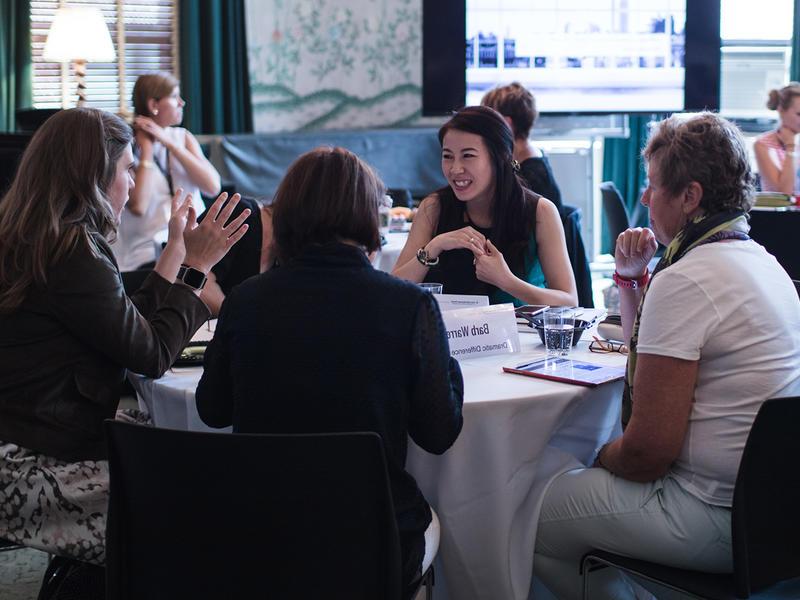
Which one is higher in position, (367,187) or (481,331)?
(367,187)

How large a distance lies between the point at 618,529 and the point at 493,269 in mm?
1059

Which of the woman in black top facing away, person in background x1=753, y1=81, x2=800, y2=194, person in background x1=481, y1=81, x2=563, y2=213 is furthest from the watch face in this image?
person in background x1=753, y1=81, x2=800, y2=194

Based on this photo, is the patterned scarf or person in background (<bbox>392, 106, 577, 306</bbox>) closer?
the patterned scarf

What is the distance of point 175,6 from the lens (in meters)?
6.72

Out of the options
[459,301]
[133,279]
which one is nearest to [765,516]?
[459,301]

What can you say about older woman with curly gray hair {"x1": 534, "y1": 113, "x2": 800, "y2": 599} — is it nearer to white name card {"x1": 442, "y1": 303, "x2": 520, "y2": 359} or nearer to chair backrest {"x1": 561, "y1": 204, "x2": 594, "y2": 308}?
white name card {"x1": 442, "y1": 303, "x2": 520, "y2": 359}

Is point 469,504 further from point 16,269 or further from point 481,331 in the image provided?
point 16,269

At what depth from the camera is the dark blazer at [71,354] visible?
6.50ft

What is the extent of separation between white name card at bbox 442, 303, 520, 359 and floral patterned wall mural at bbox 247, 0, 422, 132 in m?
4.97

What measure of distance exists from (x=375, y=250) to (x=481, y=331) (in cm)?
64

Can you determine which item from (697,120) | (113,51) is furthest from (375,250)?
(113,51)

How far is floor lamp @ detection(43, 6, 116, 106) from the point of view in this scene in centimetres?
589

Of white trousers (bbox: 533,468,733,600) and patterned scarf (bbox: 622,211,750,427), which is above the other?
patterned scarf (bbox: 622,211,750,427)

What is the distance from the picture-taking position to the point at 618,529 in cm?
196
